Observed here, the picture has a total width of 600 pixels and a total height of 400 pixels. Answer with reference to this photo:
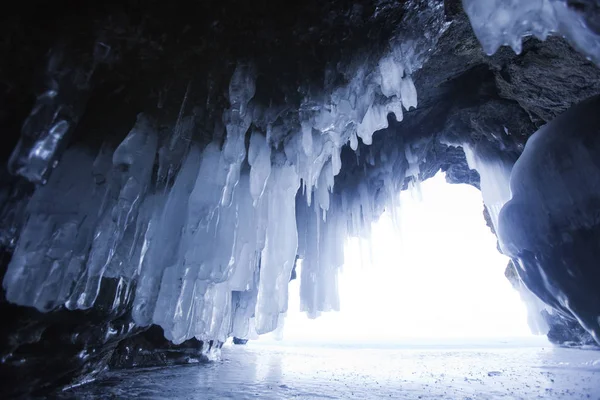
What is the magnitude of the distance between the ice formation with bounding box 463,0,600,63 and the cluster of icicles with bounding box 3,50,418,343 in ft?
3.71

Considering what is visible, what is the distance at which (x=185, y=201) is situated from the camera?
335 cm

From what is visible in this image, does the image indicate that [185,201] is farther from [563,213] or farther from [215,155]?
[563,213]

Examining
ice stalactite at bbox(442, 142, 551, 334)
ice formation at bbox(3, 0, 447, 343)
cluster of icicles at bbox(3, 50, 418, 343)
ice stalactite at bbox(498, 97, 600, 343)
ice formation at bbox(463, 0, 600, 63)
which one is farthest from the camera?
ice stalactite at bbox(442, 142, 551, 334)

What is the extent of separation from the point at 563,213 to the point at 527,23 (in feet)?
5.91

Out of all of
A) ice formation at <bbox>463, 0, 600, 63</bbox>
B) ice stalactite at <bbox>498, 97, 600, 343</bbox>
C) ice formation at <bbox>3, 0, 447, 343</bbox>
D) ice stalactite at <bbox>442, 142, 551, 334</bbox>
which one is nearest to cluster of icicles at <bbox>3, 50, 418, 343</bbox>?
ice formation at <bbox>3, 0, 447, 343</bbox>

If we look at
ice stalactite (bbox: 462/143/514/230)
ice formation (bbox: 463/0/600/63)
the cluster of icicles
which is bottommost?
the cluster of icicles

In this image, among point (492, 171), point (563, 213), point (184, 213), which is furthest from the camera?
point (492, 171)

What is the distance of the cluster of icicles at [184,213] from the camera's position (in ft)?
8.84

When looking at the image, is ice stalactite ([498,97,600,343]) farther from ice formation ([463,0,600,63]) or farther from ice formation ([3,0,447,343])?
ice formation ([3,0,447,343])

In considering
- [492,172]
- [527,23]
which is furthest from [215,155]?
[492,172]

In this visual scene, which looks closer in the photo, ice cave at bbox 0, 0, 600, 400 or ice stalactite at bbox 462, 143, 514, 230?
ice cave at bbox 0, 0, 600, 400

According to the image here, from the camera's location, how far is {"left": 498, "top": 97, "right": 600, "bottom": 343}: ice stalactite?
3031mm

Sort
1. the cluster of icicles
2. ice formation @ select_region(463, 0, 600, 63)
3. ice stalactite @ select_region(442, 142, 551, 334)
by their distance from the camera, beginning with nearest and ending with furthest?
ice formation @ select_region(463, 0, 600, 63) < the cluster of icicles < ice stalactite @ select_region(442, 142, 551, 334)

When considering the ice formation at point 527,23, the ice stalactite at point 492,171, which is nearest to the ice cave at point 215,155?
the ice formation at point 527,23
